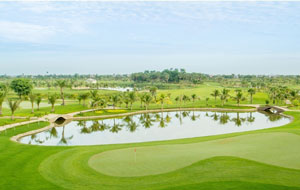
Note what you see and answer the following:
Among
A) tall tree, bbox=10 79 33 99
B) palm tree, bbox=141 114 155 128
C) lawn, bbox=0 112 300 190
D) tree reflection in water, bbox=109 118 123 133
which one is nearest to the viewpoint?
lawn, bbox=0 112 300 190

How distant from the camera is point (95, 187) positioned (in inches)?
767

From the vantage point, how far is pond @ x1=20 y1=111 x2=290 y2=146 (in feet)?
146

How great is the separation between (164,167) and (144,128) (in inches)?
1304

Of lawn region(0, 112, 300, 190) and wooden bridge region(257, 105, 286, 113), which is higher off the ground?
lawn region(0, 112, 300, 190)

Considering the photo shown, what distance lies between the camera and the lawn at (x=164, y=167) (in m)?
19.7

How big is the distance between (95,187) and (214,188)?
851 cm

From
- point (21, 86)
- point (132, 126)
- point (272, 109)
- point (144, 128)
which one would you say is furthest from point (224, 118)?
point (21, 86)

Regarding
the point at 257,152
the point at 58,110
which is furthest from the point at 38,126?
the point at 257,152

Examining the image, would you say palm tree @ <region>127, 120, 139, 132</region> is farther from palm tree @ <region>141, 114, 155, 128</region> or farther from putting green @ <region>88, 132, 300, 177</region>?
putting green @ <region>88, 132, 300, 177</region>

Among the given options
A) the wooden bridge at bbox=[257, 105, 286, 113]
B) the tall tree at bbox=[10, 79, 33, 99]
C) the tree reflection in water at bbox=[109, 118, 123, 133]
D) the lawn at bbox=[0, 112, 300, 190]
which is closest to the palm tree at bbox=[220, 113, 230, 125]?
the wooden bridge at bbox=[257, 105, 286, 113]

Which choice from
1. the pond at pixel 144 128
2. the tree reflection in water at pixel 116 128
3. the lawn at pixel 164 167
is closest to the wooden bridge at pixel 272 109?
the pond at pixel 144 128

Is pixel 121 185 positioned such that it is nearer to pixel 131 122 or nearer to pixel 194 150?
pixel 194 150

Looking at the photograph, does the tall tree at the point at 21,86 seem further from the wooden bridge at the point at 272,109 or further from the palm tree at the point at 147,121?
the wooden bridge at the point at 272,109

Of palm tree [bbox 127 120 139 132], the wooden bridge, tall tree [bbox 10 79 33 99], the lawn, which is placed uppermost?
tall tree [bbox 10 79 33 99]
